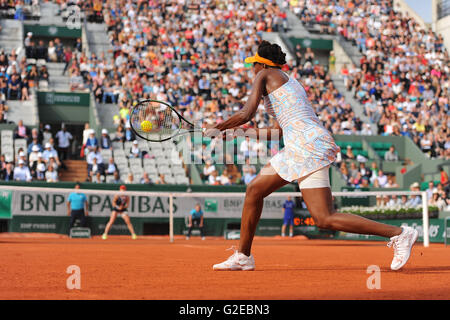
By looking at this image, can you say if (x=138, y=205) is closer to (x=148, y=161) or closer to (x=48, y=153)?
(x=148, y=161)

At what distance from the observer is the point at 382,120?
2661 cm

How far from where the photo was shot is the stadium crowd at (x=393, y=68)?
2662 cm

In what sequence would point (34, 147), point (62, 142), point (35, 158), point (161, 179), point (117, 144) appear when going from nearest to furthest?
point (35, 158), point (34, 147), point (161, 179), point (62, 142), point (117, 144)

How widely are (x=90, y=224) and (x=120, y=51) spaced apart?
910cm

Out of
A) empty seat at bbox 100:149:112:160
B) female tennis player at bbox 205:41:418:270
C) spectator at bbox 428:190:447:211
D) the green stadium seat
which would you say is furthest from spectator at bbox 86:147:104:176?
female tennis player at bbox 205:41:418:270

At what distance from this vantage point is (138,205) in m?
19.4

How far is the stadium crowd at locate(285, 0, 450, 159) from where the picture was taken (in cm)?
2662

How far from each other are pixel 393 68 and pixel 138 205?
1530 cm

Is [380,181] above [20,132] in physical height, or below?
below

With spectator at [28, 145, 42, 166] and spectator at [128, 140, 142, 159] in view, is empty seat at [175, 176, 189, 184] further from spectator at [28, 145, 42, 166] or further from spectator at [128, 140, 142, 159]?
spectator at [28, 145, 42, 166]

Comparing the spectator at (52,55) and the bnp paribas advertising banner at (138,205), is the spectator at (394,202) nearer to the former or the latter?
the bnp paribas advertising banner at (138,205)

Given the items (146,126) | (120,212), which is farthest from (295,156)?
(120,212)
